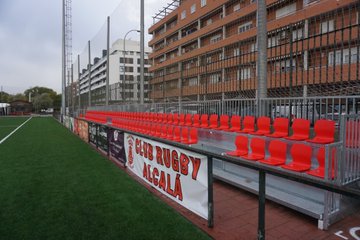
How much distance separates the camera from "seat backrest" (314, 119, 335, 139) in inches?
180

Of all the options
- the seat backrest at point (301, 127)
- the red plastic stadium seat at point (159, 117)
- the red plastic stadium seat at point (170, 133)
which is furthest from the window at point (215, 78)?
the seat backrest at point (301, 127)

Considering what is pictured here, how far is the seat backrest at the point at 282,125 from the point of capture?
5.57m

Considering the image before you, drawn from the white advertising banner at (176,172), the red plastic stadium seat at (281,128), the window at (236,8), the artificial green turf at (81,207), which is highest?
the window at (236,8)

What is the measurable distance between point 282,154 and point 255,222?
1.19 metres

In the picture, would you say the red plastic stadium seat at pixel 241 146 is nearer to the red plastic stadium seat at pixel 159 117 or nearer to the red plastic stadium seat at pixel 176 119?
the red plastic stadium seat at pixel 176 119

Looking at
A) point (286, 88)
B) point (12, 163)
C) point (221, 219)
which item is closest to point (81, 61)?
point (12, 163)

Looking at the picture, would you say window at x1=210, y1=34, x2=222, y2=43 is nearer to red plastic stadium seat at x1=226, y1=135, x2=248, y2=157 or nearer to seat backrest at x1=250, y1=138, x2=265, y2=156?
red plastic stadium seat at x1=226, y1=135, x2=248, y2=157

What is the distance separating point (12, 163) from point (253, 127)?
7430mm

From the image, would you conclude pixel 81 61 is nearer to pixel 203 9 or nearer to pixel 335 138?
pixel 203 9

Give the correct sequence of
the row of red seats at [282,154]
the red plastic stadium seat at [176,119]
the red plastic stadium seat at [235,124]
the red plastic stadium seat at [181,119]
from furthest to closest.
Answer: the red plastic stadium seat at [176,119] → the red plastic stadium seat at [181,119] → the red plastic stadium seat at [235,124] → the row of red seats at [282,154]

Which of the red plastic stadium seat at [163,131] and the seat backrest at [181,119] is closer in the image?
the red plastic stadium seat at [163,131]

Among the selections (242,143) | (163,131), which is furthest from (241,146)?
(163,131)

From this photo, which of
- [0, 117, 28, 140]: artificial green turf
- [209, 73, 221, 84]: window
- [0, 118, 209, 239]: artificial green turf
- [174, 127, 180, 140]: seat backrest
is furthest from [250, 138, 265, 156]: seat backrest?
[0, 117, 28, 140]: artificial green turf

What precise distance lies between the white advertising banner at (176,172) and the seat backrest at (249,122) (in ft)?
7.51
